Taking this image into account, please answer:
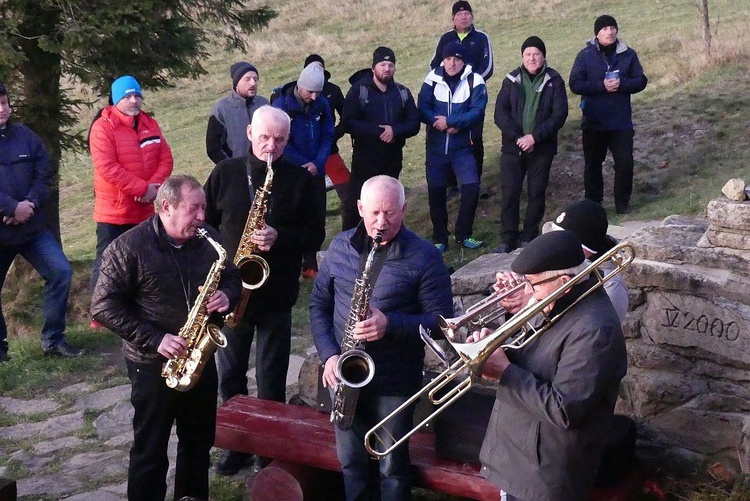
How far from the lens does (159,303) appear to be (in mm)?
4586

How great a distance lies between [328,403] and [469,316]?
5.21 ft

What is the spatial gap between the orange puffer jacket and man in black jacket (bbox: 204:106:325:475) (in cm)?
223

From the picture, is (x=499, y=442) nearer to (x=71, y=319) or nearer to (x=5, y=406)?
(x=5, y=406)

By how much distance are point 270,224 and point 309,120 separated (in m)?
3.06

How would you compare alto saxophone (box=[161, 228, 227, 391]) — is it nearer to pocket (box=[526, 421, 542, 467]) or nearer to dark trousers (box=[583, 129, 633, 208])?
pocket (box=[526, 421, 542, 467])

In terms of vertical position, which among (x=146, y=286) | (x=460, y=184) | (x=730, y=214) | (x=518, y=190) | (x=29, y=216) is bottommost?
(x=518, y=190)

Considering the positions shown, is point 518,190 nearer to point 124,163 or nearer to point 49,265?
point 124,163

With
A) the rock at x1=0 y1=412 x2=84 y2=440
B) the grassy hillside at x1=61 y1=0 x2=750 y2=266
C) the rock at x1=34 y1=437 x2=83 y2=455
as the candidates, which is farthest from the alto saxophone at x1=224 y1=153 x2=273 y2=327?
the grassy hillside at x1=61 y1=0 x2=750 y2=266

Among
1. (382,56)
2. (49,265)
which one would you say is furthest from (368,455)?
(382,56)

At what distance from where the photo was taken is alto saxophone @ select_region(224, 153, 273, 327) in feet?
17.6

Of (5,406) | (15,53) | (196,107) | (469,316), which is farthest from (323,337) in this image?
(196,107)

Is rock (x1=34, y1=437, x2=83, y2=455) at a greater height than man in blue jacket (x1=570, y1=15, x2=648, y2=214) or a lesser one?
lesser

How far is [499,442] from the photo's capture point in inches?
148

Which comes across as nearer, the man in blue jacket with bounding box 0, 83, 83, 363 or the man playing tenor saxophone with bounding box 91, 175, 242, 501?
the man playing tenor saxophone with bounding box 91, 175, 242, 501
